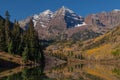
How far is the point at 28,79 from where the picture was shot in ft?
322

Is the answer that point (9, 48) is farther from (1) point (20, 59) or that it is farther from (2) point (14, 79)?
Result: (2) point (14, 79)

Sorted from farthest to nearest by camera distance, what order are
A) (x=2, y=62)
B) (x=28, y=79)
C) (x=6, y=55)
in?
(x=6, y=55) < (x=2, y=62) < (x=28, y=79)

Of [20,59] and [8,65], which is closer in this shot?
[8,65]

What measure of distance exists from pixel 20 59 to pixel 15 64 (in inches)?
321

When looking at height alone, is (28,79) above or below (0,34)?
below

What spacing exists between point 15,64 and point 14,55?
10411 millimetres

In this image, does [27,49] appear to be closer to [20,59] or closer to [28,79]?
[20,59]

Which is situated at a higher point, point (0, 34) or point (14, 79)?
point (0, 34)

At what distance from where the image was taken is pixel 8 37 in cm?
19975

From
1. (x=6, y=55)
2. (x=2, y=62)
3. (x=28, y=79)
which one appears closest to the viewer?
(x=28, y=79)

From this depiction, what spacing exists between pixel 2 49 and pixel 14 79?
103 meters

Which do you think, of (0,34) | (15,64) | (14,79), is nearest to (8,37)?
(0,34)

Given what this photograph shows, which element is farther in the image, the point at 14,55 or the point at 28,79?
the point at 14,55

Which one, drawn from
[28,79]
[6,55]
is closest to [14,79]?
[28,79]
